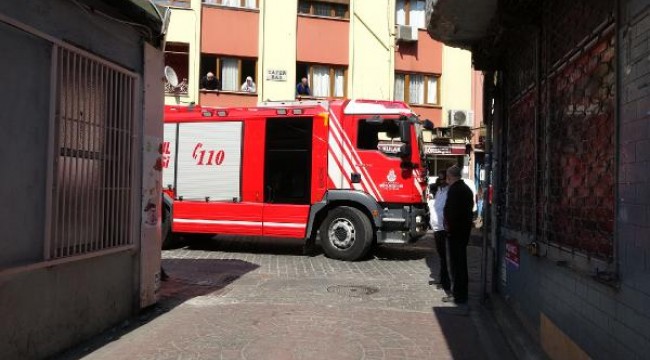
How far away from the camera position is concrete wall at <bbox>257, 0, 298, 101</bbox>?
1889cm

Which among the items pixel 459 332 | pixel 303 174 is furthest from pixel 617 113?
pixel 303 174

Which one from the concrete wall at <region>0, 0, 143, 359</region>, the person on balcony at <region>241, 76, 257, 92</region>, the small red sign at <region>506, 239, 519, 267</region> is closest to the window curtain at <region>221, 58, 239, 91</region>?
the person on balcony at <region>241, 76, 257, 92</region>

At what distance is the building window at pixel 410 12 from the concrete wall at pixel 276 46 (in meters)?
3.91

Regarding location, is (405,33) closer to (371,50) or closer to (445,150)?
(371,50)

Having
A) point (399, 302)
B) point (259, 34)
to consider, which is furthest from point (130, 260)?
point (259, 34)

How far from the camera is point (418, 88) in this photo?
20.5m

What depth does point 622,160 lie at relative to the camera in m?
3.12

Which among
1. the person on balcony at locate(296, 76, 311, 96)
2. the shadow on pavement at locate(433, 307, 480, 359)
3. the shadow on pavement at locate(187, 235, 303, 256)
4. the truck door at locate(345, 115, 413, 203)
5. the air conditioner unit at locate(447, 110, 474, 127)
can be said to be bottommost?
the shadow on pavement at locate(433, 307, 480, 359)

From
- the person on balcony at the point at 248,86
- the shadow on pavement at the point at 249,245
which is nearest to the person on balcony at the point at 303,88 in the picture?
the person on balcony at the point at 248,86

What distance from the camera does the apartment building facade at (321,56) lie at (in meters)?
18.6

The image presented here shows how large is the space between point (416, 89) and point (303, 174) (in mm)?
11268

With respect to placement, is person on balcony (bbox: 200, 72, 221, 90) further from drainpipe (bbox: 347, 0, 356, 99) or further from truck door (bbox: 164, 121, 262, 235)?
truck door (bbox: 164, 121, 262, 235)

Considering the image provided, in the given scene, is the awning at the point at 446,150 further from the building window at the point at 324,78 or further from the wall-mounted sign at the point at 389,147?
the wall-mounted sign at the point at 389,147

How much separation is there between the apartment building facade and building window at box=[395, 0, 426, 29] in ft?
0.12
